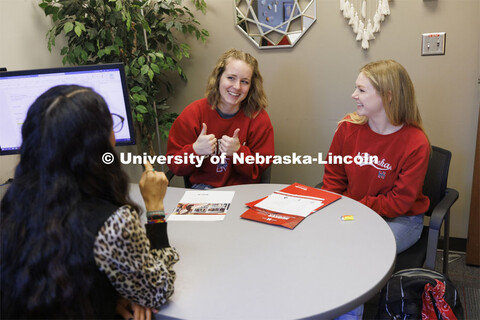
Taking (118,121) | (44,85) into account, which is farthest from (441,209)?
(44,85)

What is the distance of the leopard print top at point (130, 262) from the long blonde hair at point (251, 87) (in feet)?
4.33

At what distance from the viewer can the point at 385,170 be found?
1.84m

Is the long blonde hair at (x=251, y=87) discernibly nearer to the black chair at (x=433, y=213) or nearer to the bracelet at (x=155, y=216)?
the black chair at (x=433, y=213)

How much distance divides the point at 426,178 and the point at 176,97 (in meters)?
1.79

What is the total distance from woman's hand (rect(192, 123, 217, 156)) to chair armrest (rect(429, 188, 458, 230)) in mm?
1032

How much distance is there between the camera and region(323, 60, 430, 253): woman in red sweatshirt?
1.75 m

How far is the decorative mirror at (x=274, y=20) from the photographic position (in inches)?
96.6

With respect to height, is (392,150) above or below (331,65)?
below

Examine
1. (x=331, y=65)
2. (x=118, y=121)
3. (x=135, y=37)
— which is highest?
(x=135, y=37)

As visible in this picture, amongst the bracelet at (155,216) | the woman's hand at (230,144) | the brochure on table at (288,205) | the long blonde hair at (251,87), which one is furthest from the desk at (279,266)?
the long blonde hair at (251,87)

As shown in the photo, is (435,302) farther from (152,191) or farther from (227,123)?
(227,123)

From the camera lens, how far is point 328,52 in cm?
247

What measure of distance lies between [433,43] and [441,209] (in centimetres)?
105

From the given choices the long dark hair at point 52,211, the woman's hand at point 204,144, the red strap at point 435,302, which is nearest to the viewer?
the long dark hair at point 52,211
